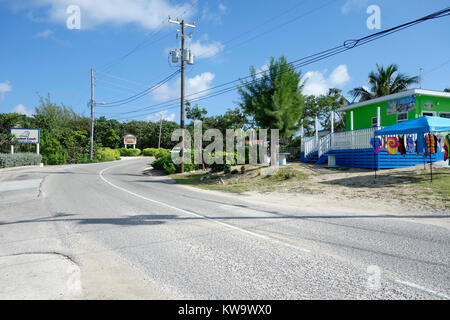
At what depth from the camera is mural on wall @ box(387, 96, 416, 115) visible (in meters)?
19.0

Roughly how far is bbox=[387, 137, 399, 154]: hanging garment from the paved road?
6.82 metres

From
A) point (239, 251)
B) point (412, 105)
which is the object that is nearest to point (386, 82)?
point (412, 105)

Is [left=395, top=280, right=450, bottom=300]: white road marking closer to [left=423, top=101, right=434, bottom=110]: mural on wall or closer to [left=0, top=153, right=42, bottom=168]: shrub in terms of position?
[left=423, top=101, right=434, bottom=110]: mural on wall

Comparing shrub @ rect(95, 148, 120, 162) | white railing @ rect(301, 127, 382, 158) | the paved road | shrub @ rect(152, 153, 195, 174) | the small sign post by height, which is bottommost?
the paved road

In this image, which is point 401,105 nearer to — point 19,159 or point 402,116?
point 402,116

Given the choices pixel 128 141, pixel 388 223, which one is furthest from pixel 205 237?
pixel 128 141

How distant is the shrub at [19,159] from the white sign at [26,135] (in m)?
2.20

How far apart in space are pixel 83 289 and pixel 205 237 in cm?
271

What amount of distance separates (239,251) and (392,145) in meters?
11.8

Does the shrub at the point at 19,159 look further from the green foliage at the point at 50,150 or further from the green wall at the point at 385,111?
the green wall at the point at 385,111

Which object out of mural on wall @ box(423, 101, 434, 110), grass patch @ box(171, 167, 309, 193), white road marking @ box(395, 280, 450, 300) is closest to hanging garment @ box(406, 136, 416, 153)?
grass patch @ box(171, 167, 309, 193)

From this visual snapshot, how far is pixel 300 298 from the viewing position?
330cm

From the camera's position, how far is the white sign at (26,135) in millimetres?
35250
